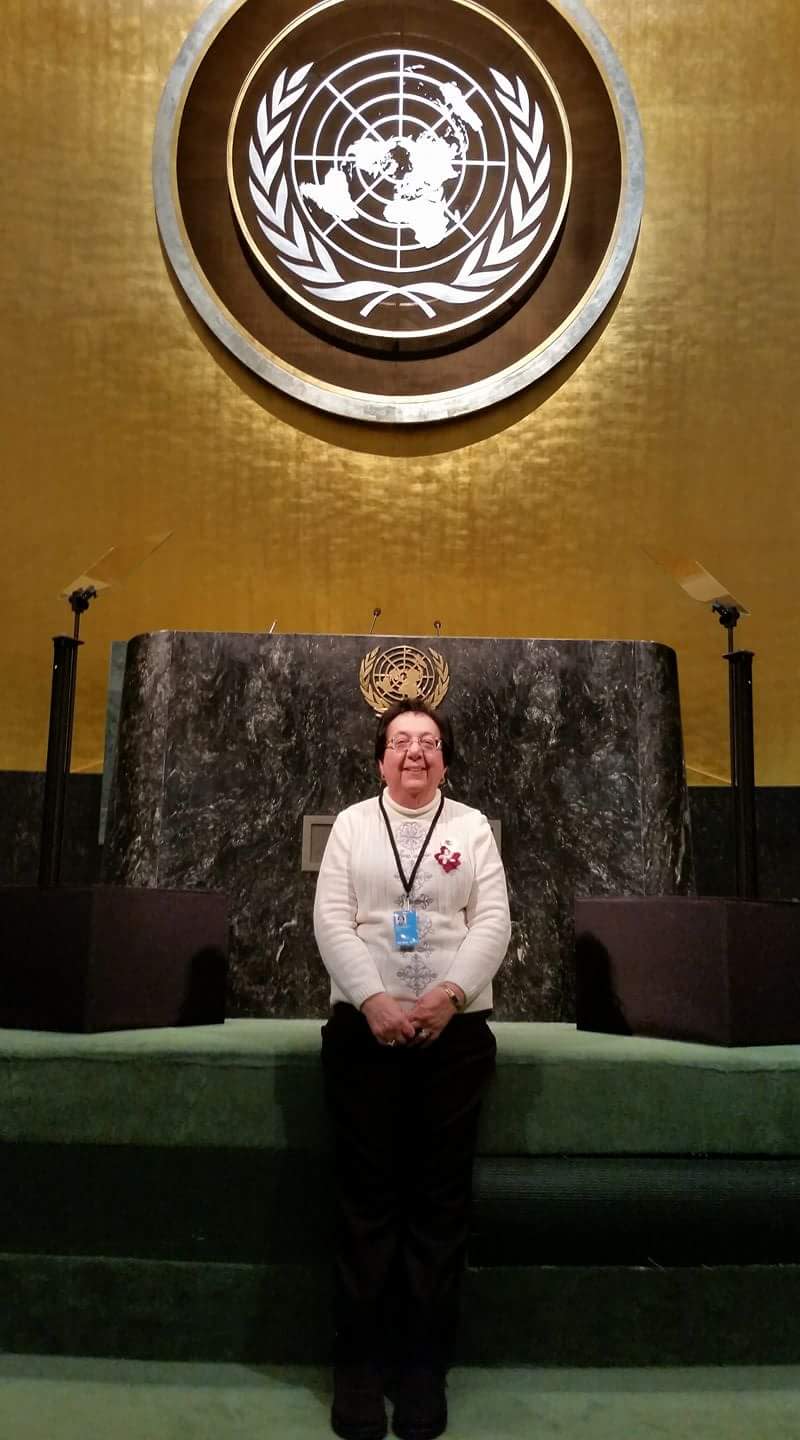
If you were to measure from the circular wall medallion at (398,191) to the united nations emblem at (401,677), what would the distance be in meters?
1.40

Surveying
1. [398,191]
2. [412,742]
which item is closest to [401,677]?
[412,742]

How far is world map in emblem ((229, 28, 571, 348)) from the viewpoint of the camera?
437 centimetres

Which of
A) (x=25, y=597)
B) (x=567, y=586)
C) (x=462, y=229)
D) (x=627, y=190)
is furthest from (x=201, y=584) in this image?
(x=627, y=190)

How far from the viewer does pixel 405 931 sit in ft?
7.11

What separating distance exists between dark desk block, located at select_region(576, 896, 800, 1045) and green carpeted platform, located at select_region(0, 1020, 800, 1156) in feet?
0.78

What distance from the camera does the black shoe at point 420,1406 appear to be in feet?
5.84

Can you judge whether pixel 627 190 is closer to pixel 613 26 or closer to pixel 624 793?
pixel 613 26

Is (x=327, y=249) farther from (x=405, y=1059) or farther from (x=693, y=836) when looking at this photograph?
(x=405, y=1059)

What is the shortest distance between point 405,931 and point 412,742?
37 centimetres

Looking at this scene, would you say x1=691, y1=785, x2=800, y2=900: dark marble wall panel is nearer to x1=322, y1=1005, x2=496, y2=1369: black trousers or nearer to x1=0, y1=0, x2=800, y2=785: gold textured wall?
x1=0, y1=0, x2=800, y2=785: gold textured wall

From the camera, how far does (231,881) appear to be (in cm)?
308

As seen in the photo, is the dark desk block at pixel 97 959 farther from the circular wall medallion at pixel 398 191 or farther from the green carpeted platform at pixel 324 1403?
the circular wall medallion at pixel 398 191

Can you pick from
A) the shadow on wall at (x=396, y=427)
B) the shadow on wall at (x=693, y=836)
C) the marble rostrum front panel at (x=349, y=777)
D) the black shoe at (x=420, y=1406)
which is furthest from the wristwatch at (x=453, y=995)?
the shadow on wall at (x=396, y=427)

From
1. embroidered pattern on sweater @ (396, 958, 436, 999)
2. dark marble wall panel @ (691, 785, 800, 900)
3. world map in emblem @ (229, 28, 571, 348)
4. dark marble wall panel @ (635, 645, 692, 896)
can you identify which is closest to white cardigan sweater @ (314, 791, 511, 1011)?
embroidered pattern on sweater @ (396, 958, 436, 999)
